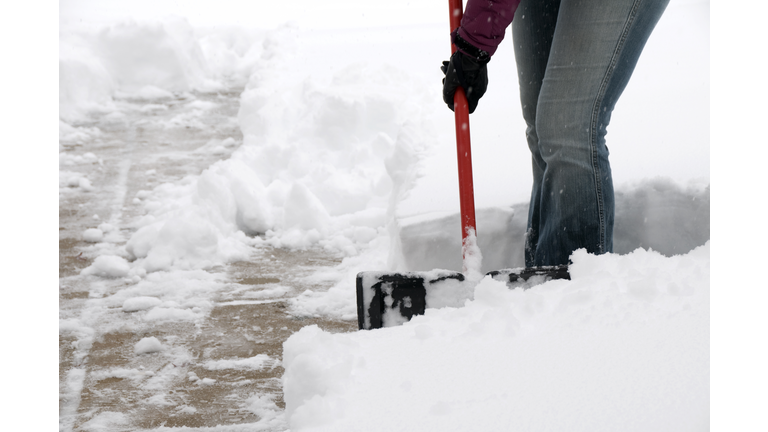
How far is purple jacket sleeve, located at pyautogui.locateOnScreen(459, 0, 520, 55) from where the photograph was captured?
1434 millimetres

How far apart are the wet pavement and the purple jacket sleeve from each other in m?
0.93

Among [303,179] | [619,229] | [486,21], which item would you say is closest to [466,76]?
[486,21]

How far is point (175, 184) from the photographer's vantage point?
3.41 m

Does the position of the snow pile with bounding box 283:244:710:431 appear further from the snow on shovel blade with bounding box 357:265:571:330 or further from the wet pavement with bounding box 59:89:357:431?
the wet pavement with bounding box 59:89:357:431

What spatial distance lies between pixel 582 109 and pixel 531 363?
2.33ft

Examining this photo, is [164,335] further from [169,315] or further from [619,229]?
[619,229]

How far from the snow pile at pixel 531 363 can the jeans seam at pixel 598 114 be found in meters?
0.28

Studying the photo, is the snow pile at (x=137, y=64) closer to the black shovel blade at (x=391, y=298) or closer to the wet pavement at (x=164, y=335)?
the wet pavement at (x=164, y=335)

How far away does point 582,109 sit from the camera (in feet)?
4.70

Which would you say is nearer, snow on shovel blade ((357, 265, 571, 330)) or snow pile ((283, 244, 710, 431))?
snow pile ((283, 244, 710, 431))

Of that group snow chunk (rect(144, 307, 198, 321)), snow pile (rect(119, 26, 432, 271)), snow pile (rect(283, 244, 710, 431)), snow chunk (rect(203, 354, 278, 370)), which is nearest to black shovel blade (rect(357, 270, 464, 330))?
snow pile (rect(283, 244, 710, 431))

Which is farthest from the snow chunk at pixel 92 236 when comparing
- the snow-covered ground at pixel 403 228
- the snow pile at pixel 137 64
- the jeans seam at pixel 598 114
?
the snow pile at pixel 137 64

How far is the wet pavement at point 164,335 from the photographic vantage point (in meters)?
1.43

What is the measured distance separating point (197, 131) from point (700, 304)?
4028 millimetres
